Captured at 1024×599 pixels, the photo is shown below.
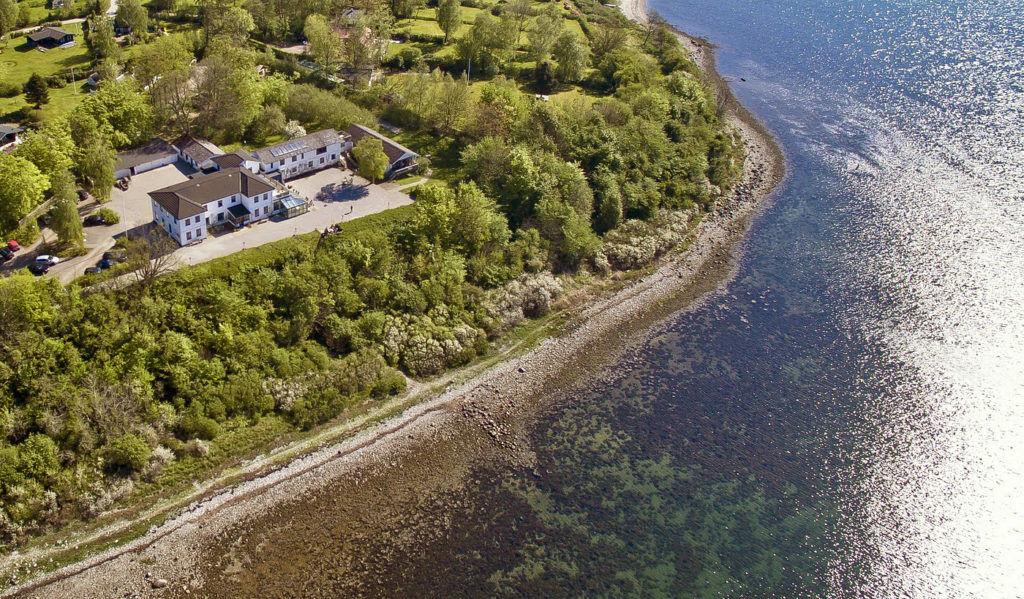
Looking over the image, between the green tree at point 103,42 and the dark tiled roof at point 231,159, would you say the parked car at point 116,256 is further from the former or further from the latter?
the green tree at point 103,42

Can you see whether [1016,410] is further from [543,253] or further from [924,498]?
[543,253]

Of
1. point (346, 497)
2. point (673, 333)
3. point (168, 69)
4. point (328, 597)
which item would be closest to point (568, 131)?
point (673, 333)

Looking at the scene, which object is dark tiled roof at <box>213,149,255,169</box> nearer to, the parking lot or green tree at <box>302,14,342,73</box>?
the parking lot

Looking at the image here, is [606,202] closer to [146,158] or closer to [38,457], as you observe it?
[146,158]

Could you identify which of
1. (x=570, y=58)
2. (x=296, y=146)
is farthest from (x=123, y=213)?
(x=570, y=58)

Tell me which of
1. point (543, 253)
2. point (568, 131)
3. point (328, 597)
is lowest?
point (328, 597)

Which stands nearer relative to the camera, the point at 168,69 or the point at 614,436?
the point at 614,436
